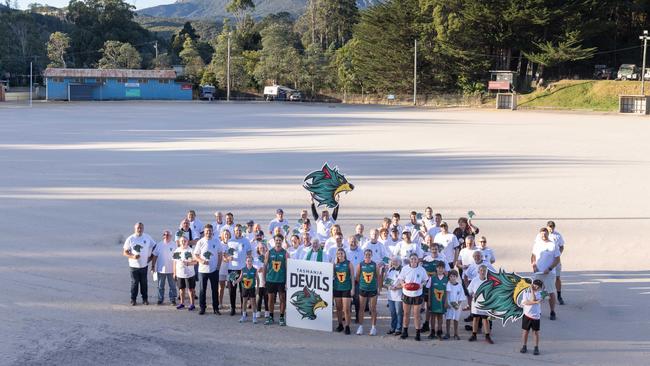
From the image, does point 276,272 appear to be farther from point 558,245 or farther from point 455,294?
point 558,245

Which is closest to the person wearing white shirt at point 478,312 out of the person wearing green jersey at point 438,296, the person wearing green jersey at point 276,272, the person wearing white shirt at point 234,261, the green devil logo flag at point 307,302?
the person wearing green jersey at point 438,296

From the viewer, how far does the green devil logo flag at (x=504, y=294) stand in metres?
10.4

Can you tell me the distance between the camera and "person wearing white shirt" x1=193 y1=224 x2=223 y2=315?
11953 mm

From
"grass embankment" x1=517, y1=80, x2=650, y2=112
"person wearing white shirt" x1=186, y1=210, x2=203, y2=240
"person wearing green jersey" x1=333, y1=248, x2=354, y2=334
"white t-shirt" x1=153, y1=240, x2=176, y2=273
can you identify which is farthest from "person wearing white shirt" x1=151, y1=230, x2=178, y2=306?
"grass embankment" x1=517, y1=80, x2=650, y2=112

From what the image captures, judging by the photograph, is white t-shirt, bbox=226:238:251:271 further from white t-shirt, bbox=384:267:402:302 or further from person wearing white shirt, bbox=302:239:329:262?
white t-shirt, bbox=384:267:402:302

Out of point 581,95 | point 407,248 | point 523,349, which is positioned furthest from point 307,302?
point 581,95

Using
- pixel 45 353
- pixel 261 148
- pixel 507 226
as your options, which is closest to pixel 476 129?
pixel 261 148

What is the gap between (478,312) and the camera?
1076cm

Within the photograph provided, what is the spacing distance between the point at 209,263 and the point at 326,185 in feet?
14.5

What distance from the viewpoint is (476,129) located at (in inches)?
1895

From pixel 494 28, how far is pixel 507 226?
69466mm

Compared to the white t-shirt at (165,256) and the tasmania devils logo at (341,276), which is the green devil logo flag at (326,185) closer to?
the white t-shirt at (165,256)

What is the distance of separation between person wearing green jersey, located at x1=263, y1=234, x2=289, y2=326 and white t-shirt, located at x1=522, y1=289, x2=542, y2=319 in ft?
12.5

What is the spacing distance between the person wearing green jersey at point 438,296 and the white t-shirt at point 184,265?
4.07m
